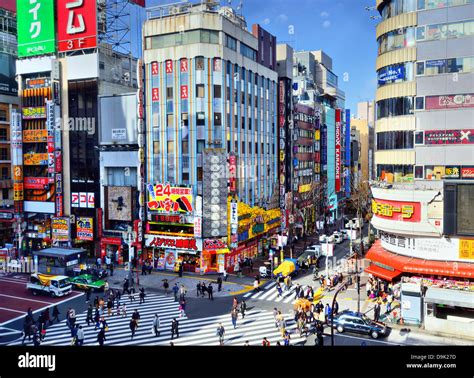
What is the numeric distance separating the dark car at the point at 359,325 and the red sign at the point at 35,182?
47.4 m

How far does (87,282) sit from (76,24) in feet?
120

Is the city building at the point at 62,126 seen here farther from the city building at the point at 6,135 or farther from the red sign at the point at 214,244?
the red sign at the point at 214,244

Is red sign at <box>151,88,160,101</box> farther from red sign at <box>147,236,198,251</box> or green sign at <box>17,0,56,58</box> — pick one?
green sign at <box>17,0,56,58</box>

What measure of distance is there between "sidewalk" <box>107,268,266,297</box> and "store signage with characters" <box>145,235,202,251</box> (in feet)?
10.6

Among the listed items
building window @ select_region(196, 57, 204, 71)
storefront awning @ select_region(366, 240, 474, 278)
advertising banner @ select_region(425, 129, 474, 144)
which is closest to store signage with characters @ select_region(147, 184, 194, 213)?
building window @ select_region(196, 57, 204, 71)

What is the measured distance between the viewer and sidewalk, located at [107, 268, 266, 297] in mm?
45531

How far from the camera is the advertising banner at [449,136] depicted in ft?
137

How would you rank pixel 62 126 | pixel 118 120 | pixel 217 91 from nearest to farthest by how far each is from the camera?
pixel 217 91 → pixel 118 120 → pixel 62 126

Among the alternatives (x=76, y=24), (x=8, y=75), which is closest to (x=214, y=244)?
A: (x=76, y=24)

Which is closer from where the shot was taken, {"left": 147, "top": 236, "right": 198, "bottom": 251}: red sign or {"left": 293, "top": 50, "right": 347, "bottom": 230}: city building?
{"left": 147, "top": 236, "right": 198, "bottom": 251}: red sign

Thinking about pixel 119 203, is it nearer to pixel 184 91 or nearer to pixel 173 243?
pixel 173 243

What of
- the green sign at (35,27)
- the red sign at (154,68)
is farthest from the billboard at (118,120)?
the green sign at (35,27)

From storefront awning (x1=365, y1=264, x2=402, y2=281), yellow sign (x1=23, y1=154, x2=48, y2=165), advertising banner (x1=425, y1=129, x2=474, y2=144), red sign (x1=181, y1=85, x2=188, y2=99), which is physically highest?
red sign (x1=181, y1=85, x2=188, y2=99)

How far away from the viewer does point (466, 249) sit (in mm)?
38656
